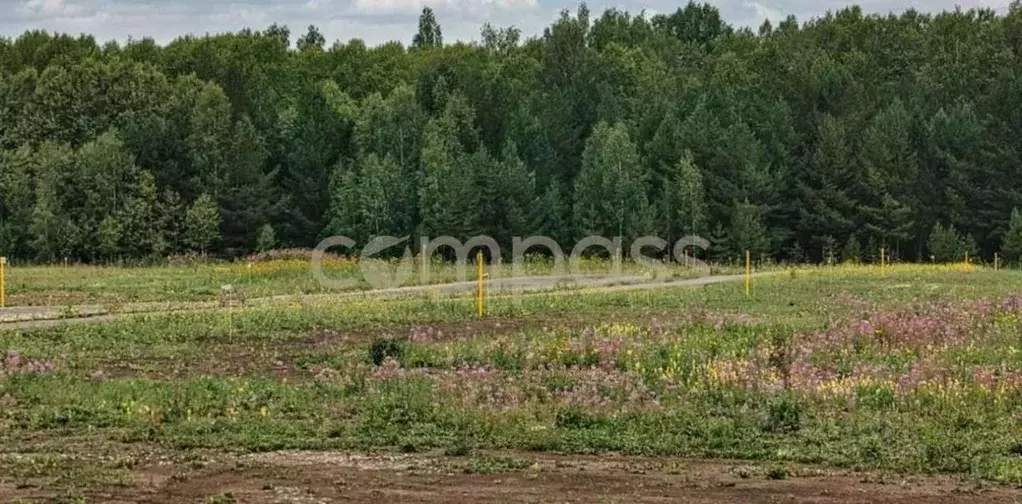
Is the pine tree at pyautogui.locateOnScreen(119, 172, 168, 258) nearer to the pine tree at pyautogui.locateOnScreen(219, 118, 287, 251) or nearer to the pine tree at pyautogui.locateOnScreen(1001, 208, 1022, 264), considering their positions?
the pine tree at pyautogui.locateOnScreen(219, 118, 287, 251)

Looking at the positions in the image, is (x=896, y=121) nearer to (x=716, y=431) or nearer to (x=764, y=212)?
(x=764, y=212)

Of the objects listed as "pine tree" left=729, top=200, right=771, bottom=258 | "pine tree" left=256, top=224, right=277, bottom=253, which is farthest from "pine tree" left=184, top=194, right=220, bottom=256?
"pine tree" left=729, top=200, right=771, bottom=258

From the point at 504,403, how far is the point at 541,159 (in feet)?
214

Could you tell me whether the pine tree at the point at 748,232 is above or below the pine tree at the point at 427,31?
below

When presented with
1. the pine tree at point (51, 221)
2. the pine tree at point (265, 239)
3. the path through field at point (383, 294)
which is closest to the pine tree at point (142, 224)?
the pine tree at point (51, 221)

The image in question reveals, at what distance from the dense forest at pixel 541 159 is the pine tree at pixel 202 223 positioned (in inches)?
4.6

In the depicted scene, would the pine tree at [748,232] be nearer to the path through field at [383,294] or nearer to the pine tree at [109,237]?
the path through field at [383,294]

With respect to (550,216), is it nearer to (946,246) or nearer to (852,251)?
(852,251)

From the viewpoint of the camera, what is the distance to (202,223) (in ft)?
242

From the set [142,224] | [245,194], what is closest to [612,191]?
[245,194]

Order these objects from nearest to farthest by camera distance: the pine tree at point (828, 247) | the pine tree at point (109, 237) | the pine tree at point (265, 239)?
the pine tree at point (828, 247), the pine tree at point (109, 237), the pine tree at point (265, 239)

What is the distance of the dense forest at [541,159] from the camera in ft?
237

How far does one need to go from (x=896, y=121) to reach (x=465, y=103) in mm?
25855

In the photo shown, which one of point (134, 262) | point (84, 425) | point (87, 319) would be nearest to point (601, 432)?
point (84, 425)
